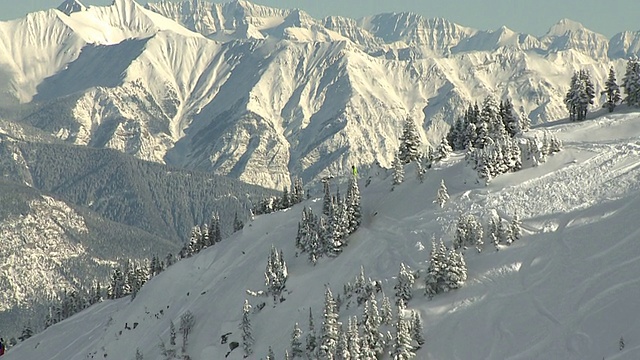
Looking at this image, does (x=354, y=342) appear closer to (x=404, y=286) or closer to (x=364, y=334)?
(x=364, y=334)

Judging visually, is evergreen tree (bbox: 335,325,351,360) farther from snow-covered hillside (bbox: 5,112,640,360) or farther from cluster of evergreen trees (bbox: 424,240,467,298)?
cluster of evergreen trees (bbox: 424,240,467,298)

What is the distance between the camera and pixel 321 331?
10312cm

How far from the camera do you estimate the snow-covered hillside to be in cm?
9344

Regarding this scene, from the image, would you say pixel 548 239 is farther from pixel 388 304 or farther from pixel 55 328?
pixel 55 328

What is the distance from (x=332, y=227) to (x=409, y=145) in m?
40.5

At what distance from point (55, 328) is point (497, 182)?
347 feet

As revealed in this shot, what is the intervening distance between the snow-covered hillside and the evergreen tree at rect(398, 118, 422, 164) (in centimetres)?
686

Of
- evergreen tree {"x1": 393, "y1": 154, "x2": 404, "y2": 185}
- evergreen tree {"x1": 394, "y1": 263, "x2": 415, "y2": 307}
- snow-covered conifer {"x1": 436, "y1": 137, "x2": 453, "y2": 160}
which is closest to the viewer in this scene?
evergreen tree {"x1": 394, "y1": 263, "x2": 415, "y2": 307}

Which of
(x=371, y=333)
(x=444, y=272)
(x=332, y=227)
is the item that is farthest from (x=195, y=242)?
(x=371, y=333)

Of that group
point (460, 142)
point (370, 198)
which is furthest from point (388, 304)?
point (460, 142)

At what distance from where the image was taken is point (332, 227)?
5128 inches

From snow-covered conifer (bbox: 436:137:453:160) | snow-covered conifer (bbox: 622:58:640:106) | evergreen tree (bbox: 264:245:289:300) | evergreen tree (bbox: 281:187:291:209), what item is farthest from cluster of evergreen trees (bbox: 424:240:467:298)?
evergreen tree (bbox: 281:187:291:209)

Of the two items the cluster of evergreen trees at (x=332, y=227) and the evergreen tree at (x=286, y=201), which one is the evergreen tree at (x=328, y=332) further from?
the evergreen tree at (x=286, y=201)

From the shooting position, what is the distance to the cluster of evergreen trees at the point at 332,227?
427ft
